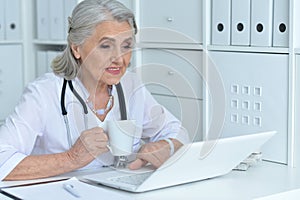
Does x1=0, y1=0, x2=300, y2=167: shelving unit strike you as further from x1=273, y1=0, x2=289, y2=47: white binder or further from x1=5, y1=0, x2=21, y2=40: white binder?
x1=5, y1=0, x2=21, y2=40: white binder

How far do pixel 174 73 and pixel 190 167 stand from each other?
637mm

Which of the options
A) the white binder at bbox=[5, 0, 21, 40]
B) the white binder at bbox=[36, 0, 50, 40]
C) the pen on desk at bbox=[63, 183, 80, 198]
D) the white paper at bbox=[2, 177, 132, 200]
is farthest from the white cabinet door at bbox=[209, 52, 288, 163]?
the white binder at bbox=[5, 0, 21, 40]

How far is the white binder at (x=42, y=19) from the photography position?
285 cm

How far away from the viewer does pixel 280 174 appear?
5.75 feet

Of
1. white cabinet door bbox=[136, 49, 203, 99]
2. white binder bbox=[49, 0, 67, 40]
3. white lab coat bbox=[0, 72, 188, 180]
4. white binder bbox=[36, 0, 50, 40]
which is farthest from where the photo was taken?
white binder bbox=[36, 0, 50, 40]

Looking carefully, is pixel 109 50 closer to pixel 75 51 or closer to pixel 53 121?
pixel 75 51

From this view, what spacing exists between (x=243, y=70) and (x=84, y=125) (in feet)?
1.85

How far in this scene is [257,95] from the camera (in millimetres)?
1929

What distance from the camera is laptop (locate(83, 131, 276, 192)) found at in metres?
1.50

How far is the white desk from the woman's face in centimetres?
33

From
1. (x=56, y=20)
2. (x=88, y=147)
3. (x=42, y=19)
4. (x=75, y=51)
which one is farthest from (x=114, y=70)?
(x=42, y=19)

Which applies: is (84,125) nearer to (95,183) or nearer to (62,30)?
(95,183)

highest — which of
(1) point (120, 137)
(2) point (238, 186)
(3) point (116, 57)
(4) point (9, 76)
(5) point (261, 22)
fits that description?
(5) point (261, 22)

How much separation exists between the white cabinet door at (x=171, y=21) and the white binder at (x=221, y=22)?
0.08 meters
